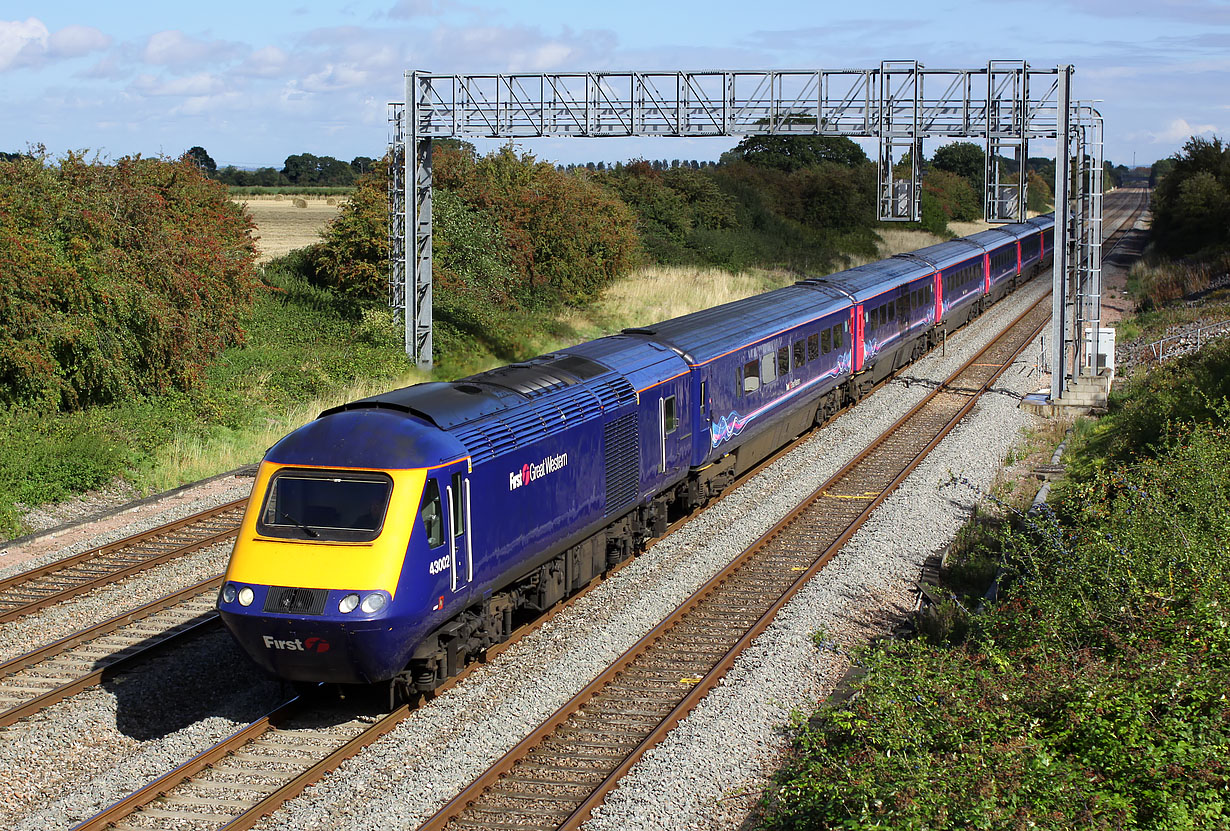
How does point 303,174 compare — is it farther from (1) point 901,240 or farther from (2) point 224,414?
(2) point 224,414

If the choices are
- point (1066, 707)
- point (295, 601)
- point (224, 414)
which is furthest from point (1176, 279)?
point (295, 601)

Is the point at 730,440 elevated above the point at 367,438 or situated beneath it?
situated beneath

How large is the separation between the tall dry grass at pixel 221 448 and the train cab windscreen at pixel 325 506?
10.4 meters

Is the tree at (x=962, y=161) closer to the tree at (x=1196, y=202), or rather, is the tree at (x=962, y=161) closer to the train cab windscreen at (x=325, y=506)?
the tree at (x=1196, y=202)

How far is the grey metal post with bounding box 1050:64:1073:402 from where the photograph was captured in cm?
2402

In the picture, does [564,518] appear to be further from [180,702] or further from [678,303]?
[678,303]

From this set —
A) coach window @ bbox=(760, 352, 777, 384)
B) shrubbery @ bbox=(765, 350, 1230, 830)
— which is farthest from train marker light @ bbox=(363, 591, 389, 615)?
coach window @ bbox=(760, 352, 777, 384)

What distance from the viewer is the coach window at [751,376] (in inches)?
734

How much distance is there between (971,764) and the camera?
776cm

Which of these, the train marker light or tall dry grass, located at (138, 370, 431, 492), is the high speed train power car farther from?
tall dry grass, located at (138, 370, 431, 492)

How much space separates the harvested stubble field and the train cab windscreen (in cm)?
2901

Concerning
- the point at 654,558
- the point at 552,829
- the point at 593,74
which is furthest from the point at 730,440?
the point at 593,74

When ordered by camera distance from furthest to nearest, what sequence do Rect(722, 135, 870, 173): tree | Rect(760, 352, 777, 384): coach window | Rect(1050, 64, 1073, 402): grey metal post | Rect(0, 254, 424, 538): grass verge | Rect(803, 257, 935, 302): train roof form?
Rect(722, 135, 870, 173): tree
Rect(803, 257, 935, 302): train roof
Rect(1050, 64, 1073, 402): grey metal post
Rect(760, 352, 777, 384): coach window
Rect(0, 254, 424, 538): grass verge

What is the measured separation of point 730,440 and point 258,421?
35.6 ft
